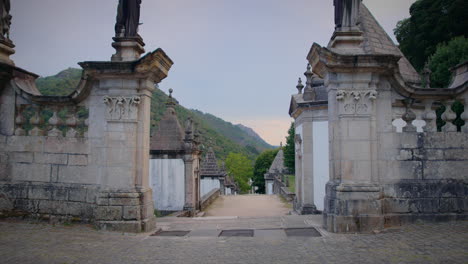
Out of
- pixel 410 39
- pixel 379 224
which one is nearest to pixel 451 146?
pixel 379 224

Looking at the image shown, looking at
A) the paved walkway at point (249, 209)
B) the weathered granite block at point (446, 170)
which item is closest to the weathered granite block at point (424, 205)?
the weathered granite block at point (446, 170)

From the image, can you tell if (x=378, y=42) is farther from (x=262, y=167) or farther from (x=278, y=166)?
(x=262, y=167)

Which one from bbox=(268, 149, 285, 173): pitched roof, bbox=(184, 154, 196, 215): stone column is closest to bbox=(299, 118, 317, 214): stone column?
bbox=(184, 154, 196, 215): stone column

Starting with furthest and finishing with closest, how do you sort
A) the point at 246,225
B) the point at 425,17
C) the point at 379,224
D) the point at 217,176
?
the point at 217,176 → the point at 425,17 → the point at 246,225 → the point at 379,224

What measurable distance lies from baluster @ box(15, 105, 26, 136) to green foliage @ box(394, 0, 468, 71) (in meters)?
26.6

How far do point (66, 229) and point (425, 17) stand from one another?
30947 mm

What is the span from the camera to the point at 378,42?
16.4 metres

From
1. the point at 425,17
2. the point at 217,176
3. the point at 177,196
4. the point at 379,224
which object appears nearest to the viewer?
the point at 379,224

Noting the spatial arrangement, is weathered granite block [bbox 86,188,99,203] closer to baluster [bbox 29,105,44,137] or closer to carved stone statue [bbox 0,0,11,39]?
baluster [bbox 29,105,44,137]

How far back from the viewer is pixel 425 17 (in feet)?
93.9

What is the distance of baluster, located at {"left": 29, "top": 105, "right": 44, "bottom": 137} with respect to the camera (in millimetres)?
7230

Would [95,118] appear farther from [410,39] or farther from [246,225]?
[410,39]

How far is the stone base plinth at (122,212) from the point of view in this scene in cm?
644

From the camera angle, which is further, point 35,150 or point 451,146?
point 35,150
